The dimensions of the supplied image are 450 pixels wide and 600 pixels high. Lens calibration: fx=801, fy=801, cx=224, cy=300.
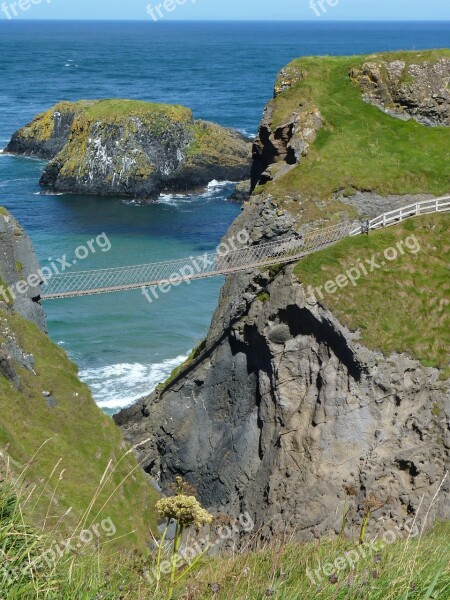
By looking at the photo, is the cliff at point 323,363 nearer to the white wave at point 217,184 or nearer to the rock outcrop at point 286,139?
the rock outcrop at point 286,139

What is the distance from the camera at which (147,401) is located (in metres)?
36.7

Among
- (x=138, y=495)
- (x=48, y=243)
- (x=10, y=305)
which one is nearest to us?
(x=138, y=495)

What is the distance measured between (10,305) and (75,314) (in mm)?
21727

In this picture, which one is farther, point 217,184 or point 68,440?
point 217,184

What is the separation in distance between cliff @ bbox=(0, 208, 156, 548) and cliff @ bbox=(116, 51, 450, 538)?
16.2 feet

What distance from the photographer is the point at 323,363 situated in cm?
2919

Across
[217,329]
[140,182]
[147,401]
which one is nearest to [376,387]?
[217,329]

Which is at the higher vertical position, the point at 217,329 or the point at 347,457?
the point at 217,329

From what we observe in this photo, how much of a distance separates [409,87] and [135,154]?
41.7m

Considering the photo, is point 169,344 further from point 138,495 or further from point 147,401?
point 138,495

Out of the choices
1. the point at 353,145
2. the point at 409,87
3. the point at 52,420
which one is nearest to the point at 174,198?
the point at 409,87

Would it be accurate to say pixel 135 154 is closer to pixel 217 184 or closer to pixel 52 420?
pixel 217 184

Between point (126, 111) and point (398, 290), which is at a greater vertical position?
point (126, 111)

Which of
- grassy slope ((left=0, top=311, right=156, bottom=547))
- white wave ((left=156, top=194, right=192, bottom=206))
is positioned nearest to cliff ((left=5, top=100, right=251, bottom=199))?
white wave ((left=156, top=194, right=192, bottom=206))
